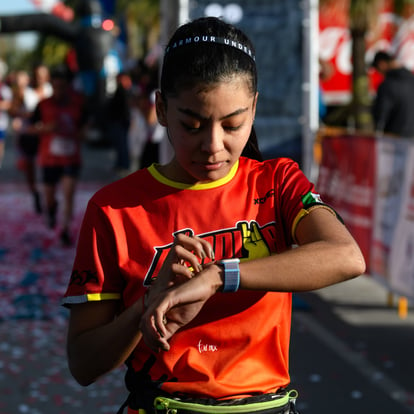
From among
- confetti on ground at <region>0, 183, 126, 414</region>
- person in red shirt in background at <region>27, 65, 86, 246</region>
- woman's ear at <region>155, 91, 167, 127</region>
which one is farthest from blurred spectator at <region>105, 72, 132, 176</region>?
woman's ear at <region>155, 91, 167, 127</region>

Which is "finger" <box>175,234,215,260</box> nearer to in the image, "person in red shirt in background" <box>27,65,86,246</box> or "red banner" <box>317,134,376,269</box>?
"red banner" <box>317,134,376,269</box>

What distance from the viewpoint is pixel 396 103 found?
10703 millimetres

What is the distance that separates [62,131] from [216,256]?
30.4 feet

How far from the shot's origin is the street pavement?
5.30m

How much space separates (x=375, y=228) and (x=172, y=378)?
579 centimetres

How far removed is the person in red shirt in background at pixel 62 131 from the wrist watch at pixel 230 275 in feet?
30.1

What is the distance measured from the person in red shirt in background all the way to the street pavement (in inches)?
62.9

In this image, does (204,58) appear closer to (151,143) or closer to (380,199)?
(380,199)

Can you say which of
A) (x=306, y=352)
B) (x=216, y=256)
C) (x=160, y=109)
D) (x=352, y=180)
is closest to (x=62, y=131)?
(x=352, y=180)

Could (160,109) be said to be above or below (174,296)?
above

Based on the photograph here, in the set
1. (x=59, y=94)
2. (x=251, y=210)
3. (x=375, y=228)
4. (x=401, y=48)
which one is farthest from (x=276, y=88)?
(x=401, y=48)

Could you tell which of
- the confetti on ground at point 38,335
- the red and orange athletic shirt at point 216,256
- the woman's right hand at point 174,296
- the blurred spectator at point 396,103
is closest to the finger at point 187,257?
the woman's right hand at point 174,296

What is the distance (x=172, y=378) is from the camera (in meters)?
2.04

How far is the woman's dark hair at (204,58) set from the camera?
193 cm
